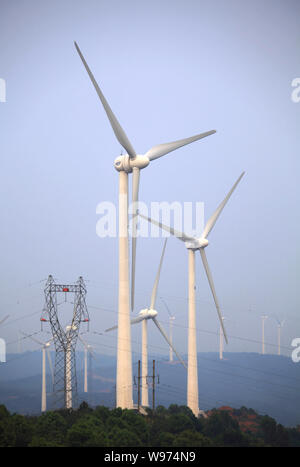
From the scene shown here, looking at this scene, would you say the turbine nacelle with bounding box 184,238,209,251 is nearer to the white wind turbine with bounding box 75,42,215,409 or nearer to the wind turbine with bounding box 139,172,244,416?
the wind turbine with bounding box 139,172,244,416

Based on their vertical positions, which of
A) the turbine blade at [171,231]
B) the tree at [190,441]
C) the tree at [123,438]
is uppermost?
the turbine blade at [171,231]

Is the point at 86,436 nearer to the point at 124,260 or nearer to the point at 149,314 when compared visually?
the point at 124,260

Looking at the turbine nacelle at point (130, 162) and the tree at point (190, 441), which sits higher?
the turbine nacelle at point (130, 162)

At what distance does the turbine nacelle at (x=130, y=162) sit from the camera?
5348 centimetres

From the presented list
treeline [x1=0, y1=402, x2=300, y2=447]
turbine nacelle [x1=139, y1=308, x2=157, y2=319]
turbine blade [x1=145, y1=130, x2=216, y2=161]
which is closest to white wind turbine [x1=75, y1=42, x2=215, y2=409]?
turbine blade [x1=145, y1=130, x2=216, y2=161]

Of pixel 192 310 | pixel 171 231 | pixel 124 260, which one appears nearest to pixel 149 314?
pixel 192 310

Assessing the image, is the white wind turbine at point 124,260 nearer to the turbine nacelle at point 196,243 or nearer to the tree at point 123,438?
the tree at point 123,438

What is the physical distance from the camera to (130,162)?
176 feet

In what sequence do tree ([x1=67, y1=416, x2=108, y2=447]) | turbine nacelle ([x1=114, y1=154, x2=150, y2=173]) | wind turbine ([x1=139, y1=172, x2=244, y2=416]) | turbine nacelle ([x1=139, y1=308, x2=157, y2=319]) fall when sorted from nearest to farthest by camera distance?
tree ([x1=67, y1=416, x2=108, y2=447])
turbine nacelle ([x1=114, y1=154, x2=150, y2=173])
wind turbine ([x1=139, y1=172, x2=244, y2=416])
turbine nacelle ([x1=139, y1=308, x2=157, y2=319])

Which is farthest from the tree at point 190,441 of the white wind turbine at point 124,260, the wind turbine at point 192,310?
the wind turbine at point 192,310

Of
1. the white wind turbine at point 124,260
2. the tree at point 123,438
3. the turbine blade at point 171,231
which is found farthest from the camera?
the turbine blade at point 171,231

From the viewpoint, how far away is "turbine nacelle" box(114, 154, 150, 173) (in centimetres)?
5348

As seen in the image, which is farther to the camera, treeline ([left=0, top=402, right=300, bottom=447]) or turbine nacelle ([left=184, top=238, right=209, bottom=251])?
turbine nacelle ([left=184, top=238, right=209, bottom=251])
